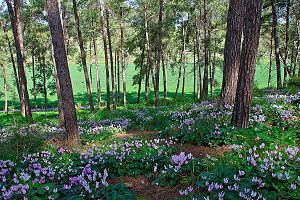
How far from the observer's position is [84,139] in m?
6.33

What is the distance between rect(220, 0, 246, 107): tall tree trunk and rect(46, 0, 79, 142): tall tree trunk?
504cm

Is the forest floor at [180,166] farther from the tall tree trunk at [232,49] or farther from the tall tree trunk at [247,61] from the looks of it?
the tall tree trunk at [232,49]

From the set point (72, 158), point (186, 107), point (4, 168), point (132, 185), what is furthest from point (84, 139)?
point (186, 107)

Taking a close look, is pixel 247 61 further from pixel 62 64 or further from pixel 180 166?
pixel 62 64

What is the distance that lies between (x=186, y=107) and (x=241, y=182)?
20.5 ft

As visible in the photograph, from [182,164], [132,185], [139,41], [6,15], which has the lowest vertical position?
[132,185]

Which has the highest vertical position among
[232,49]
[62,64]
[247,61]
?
[232,49]

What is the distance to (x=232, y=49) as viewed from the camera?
6.46m

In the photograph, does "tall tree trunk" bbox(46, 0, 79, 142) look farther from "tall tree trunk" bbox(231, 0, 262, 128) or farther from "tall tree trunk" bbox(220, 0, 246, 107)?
"tall tree trunk" bbox(220, 0, 246, 107)

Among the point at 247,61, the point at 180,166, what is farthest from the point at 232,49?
the point at 180,166

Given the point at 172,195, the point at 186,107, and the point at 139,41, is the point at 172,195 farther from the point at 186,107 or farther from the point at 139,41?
the point at 139,41

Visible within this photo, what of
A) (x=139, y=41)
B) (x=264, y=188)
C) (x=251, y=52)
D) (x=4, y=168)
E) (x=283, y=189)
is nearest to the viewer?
(x=283, y=189)

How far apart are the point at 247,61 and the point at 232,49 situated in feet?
6.50

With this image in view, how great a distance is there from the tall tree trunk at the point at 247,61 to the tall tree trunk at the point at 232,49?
175 cm
